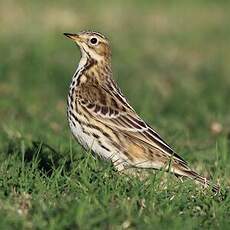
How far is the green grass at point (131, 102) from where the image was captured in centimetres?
644

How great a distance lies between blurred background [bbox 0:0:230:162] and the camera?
11.3 meters

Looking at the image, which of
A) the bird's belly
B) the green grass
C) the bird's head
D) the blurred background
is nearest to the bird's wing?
the bird's belly

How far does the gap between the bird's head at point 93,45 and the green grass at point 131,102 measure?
3.16ft

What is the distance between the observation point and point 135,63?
15039 millimetres

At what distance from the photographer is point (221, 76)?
579 inches

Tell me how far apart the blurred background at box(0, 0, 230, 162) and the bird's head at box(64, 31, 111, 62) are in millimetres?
1227

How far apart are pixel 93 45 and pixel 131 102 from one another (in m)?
4.23

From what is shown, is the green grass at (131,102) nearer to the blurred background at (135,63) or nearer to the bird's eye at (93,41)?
the blurred background at (135,63)

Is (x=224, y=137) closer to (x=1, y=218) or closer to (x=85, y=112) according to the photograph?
(x=85, y=112)

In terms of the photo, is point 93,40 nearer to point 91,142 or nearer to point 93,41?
point 93,41

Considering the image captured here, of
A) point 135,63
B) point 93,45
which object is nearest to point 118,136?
point 93,45

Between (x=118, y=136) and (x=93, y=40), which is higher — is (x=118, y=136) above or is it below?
below

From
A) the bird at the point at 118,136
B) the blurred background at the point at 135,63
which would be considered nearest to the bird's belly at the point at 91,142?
the bird at the point at 118,136

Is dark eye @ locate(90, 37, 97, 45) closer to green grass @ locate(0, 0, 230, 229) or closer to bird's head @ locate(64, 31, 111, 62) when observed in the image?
bird's head @ locate(64, 31, 111, 62)
